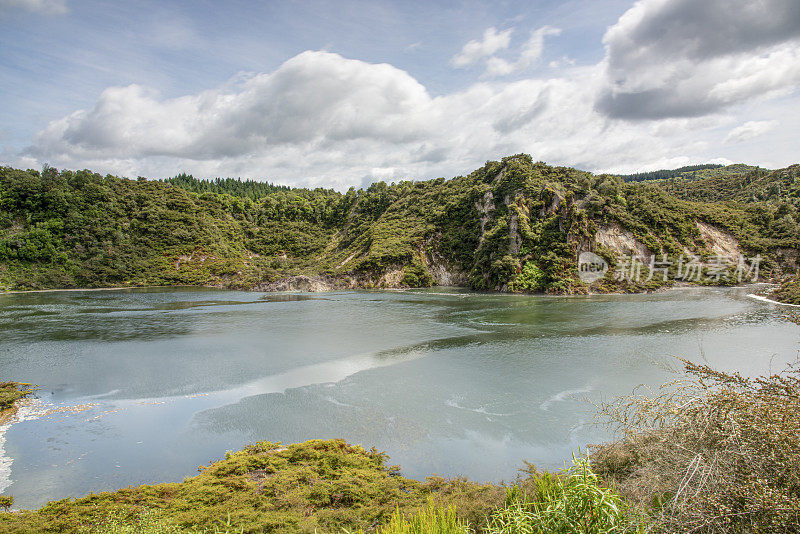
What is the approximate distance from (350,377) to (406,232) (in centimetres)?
5562

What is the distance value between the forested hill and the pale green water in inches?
752

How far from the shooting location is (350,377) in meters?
20.6

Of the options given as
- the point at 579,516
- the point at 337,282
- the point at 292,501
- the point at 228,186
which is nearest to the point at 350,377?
the point at 292,501

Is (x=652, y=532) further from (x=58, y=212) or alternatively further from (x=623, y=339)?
(x=58, y=212)

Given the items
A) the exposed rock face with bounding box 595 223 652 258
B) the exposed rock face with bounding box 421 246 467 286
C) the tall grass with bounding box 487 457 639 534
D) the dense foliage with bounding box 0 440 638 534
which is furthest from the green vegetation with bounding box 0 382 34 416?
the exposed rock face with bounding box 595 223 652 258

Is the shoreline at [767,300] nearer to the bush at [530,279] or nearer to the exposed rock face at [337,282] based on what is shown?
the bush at [530,279]

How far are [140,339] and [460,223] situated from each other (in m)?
53.8

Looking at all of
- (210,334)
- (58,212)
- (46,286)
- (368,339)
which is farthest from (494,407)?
(58,212)

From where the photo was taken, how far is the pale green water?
1289cm

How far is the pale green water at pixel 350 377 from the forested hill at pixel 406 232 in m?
19.1

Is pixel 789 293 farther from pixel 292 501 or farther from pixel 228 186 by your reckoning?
pixel 228 186

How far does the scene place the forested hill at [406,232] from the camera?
187 feet

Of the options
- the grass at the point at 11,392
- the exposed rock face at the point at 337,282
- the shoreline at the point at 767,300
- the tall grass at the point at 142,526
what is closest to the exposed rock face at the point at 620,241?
the shoreline at the point at 767,300

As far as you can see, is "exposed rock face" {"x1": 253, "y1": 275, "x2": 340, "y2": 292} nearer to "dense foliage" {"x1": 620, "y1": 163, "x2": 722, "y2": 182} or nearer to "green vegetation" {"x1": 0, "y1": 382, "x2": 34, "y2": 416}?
"green vegetation" {"x1": 0, "y1": 382, "x2": 34, "y2": 416}
